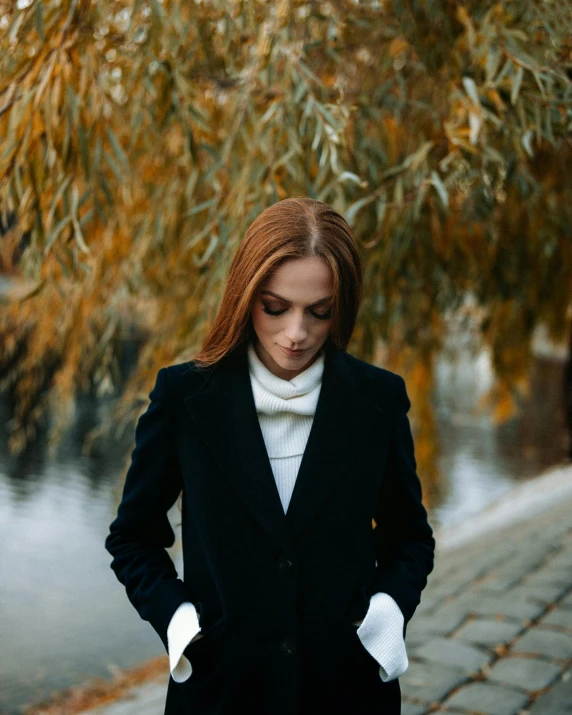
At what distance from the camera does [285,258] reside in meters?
1.51

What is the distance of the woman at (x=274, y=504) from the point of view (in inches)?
59.6

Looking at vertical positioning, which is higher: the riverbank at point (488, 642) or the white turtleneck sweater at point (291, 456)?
the white turtleneck sweater at point (291, 456)

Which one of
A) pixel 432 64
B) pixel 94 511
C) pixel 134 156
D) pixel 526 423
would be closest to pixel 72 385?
pixel 134 156

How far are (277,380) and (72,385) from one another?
3.20 meters

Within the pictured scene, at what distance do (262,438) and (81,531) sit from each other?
21.0ft

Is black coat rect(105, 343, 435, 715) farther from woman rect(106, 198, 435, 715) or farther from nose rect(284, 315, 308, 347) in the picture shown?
nose rect(284, 315, 308, 347)

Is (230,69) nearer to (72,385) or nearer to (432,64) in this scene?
(432,64)

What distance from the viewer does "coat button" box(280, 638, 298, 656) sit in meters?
1.50

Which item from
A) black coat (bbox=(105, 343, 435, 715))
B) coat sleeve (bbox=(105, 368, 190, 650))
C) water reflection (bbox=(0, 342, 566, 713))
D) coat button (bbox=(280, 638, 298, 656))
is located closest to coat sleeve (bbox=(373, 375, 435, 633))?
black coat (bbox=(105, 343, 435, 715))

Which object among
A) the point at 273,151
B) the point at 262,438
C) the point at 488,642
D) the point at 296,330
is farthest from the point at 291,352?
the point at 488,642

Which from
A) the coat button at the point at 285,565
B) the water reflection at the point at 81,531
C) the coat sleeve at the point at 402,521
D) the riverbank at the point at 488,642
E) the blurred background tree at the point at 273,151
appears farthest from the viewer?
the water reflection at the point at 81,531

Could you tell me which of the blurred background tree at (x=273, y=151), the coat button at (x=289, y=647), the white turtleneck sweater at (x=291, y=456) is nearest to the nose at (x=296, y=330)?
the white turtleneck sweater at (x=291, y=456)

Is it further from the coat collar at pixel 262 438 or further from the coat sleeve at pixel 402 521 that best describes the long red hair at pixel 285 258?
the coat sleeve at pixel 402 521

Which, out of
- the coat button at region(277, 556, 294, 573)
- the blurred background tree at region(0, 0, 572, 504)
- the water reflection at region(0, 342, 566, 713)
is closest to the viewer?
the coat button at region(277, 556, 294, 573)
